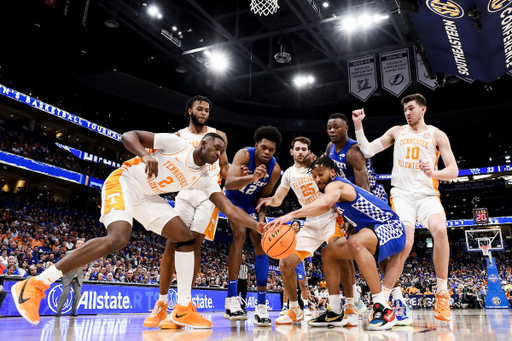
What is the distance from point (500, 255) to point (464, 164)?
22.3 ft

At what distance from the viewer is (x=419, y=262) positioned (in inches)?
1128

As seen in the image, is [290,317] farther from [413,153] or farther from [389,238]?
[413,153]

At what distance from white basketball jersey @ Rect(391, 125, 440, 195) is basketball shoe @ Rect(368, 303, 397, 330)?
5.20 feet

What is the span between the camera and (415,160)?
14.9ft

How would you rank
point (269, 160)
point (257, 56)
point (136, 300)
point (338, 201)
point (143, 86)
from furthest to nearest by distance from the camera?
point (143, 86) → point (257, 56) → point (136, 300) → point (269, 160) → point (338, 201)

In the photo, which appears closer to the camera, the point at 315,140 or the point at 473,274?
the point at 473,274

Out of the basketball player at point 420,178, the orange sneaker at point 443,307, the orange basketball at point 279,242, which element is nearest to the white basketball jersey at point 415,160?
the basketball player at point 420,178

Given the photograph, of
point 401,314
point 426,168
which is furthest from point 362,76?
point 401,314

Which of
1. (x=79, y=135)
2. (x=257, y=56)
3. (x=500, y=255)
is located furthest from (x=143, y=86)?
(x=500, y=255)

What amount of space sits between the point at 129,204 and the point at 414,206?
10.2ft

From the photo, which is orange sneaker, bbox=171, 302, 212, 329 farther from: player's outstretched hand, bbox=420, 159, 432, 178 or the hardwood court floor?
player's outstretched hand, bbox=420, 159, 432, 178

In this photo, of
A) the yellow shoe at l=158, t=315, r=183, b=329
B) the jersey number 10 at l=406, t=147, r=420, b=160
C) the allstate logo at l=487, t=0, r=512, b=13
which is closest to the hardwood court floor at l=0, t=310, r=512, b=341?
the yellow shoe at l=158, t=315, r=183, b=329

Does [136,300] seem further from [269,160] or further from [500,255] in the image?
[500,255]

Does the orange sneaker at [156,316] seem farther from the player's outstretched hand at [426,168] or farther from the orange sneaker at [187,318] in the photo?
the player's outstretched hand at [426,168]
